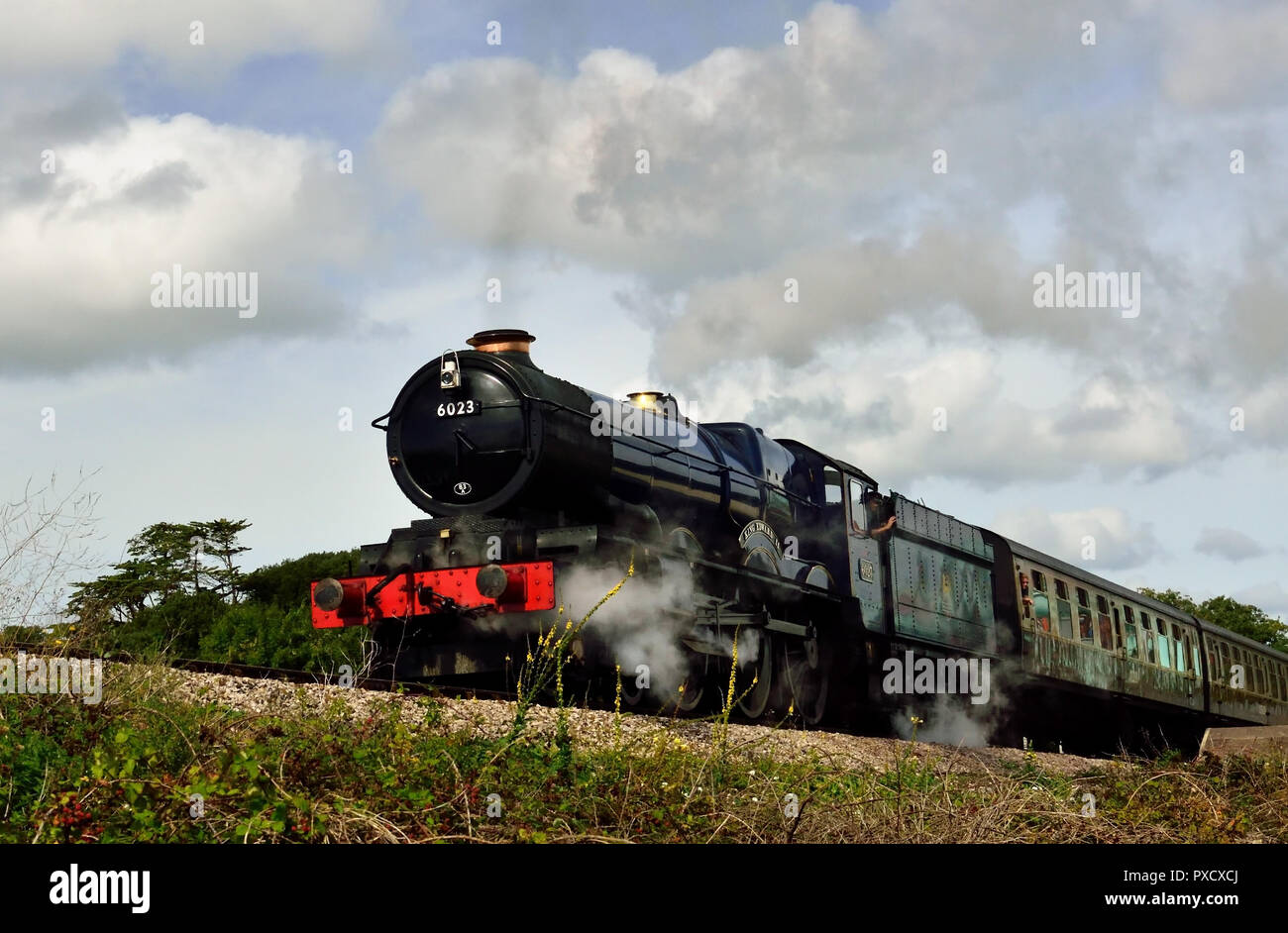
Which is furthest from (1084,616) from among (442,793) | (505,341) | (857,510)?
(442,793)

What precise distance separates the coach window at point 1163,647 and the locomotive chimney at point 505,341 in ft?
49.4

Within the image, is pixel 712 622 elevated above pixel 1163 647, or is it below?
above

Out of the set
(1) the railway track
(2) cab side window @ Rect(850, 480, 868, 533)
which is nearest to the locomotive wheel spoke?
(2) cab side window @ Rect(850, 480, 868, 533)

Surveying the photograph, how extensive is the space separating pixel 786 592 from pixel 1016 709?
671 cm

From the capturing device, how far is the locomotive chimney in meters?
12.3

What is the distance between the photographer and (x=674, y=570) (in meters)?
11.7

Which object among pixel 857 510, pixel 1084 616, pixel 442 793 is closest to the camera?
pixel 442 793

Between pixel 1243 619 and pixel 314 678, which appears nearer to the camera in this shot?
pixel 314 678

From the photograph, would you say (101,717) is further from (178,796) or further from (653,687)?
(653,687)

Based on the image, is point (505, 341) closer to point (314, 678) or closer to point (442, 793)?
point (314, 678)

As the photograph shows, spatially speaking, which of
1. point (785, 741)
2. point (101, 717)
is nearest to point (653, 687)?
point (785, 741)

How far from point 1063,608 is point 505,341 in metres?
11.1

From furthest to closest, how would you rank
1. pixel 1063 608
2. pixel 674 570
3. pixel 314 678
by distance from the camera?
pixel 1063 608 < pixel 674 570 < pixel 314 678

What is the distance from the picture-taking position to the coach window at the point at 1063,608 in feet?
63.0
